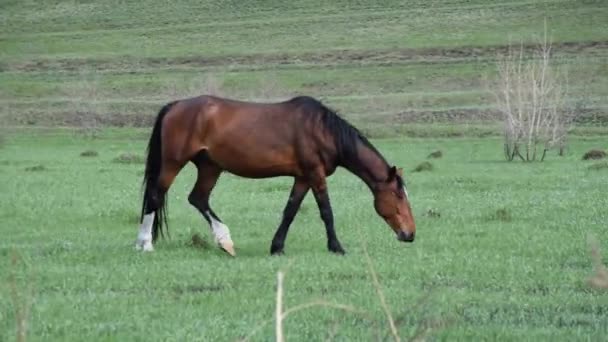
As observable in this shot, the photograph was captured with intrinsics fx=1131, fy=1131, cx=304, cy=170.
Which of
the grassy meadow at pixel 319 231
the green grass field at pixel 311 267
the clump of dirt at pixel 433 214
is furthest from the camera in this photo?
the clump of dirt at pixel 433 214

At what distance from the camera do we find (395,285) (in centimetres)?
1085

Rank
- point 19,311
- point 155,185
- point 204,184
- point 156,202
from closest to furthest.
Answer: point 19,311 → point 156,202 → point 155,185 → point 204,184

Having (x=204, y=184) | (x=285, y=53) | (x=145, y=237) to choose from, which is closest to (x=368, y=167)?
(x=204, y=184)

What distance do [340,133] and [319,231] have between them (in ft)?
10.3

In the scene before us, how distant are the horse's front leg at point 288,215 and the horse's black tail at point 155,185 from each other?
1.55 m

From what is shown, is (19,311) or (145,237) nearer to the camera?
(19,311)

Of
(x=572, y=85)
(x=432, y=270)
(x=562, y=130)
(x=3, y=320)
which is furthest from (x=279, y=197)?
(x=572, y=85)

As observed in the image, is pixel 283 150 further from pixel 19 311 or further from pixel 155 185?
pixel 19 311

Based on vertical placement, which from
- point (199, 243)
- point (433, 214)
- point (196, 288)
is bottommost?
point (433, 214)

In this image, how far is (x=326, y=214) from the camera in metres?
13.8

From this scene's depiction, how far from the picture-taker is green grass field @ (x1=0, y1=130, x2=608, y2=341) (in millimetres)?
8836

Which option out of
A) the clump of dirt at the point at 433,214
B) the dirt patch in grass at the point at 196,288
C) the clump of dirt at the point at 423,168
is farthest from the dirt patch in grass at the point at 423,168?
the dirt patch in grass at the point at 196,288

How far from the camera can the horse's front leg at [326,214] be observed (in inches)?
536

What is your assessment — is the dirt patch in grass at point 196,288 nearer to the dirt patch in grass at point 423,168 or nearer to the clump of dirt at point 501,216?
the clump of dirt at point 501,216
